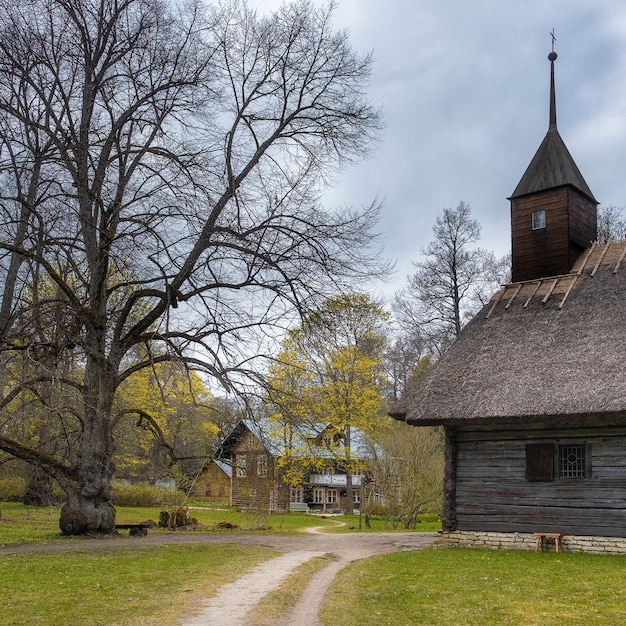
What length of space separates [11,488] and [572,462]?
27.1 m

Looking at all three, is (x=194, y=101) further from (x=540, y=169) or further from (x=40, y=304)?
(x=540, y=169)

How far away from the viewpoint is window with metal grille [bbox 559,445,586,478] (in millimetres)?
17266

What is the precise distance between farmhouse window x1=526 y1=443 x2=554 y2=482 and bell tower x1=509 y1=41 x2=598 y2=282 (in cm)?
641

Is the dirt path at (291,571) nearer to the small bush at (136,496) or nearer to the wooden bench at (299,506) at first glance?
the small bush at (136,496)

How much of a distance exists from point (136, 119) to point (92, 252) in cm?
356

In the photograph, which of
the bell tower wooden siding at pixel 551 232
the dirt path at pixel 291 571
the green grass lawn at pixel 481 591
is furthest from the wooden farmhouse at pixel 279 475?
the bell tower wooden siding at pixel 551 232

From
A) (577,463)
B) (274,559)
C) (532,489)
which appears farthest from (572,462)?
(274,559)

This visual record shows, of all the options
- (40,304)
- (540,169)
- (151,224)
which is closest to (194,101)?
(151,224)

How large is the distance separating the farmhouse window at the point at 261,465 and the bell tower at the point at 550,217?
999cm

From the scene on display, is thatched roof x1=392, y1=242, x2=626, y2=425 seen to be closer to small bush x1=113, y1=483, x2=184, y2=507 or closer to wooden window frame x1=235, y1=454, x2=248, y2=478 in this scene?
wooden window frame x1=235, y1=454, x2=248, y2=478

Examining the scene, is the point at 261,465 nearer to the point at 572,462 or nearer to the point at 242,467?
the point at 242,467

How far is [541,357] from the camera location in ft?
58.5

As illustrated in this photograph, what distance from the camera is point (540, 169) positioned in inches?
926

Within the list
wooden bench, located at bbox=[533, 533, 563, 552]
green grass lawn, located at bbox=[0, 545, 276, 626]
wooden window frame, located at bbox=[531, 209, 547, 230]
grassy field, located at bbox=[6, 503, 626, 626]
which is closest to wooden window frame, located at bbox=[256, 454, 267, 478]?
grassy field, located at bbox=[6, 503, 626, 626]
